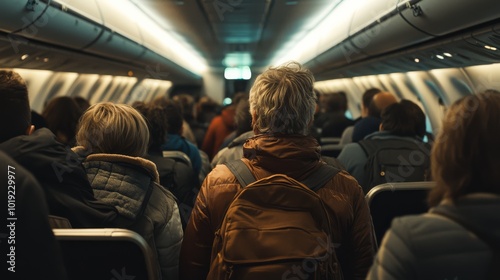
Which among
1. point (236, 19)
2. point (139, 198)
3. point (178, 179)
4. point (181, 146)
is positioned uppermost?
point (236, 19)

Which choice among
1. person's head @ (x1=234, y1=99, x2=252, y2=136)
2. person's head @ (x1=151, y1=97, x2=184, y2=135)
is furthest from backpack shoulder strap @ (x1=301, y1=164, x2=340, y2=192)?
person's head @ (x1=151, y1=97, x2=184, y2=135)

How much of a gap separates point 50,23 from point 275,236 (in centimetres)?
392

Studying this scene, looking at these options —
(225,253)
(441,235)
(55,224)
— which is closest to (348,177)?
(225,253)

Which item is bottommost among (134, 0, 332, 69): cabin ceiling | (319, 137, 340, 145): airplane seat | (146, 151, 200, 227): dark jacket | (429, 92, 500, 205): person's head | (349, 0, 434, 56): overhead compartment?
(319, 137, 340, 145): airplane seat

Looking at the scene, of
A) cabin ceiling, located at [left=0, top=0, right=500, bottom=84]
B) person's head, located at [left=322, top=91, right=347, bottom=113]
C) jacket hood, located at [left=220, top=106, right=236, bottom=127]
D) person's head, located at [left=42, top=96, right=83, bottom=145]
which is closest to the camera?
cabin ceiling, located at [left=0, top=0, right=500, bottom=84]

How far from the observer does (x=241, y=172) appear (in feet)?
8.99

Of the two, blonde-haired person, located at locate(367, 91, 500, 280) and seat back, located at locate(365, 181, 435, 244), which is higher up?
blonde-haired person, located at locate(367, 91, 500, 280)

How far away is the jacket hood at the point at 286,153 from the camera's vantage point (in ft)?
8.84

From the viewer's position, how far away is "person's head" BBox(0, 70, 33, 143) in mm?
2781

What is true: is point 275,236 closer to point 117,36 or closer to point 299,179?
point 299,179

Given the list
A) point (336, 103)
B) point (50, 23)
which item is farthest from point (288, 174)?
point (336, 103)

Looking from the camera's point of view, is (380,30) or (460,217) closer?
(460,217)

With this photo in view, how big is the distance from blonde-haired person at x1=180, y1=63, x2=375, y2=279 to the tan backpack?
119 millimetres

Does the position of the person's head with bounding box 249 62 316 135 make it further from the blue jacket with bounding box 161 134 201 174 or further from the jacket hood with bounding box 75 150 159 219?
the blue jacket with bounding box 161 134 201 174
